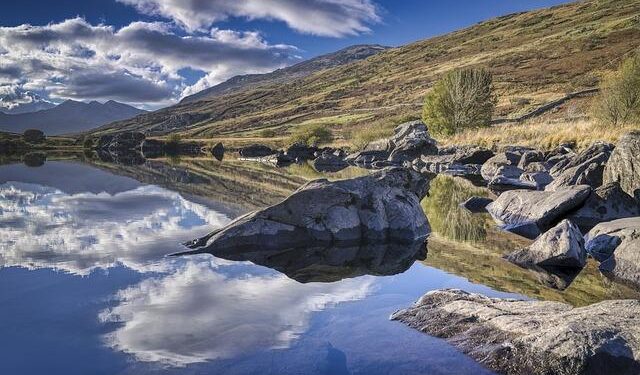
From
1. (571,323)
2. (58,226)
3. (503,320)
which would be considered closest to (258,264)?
(503,320)

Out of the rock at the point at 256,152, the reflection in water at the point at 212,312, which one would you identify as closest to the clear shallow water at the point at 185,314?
the reflection in water at the point at 212,312

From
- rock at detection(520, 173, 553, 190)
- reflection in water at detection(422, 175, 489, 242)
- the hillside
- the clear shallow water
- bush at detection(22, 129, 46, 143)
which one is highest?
the hillside

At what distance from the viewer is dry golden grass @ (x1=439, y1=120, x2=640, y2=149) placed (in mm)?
38322

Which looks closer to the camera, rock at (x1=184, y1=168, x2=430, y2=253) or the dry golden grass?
rock at (x1=184, y1=168, x2=430, y2=253)

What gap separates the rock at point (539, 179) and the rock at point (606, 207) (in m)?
10.0

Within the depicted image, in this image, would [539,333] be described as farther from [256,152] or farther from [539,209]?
[256,152]

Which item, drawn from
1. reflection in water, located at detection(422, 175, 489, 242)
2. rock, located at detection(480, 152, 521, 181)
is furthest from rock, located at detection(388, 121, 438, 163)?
reflection in water, located at detection(422, 175, 489, 242)

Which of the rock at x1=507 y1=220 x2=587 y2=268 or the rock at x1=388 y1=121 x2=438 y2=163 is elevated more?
the rock at x1=388 y1=121 x2=438 y2=163

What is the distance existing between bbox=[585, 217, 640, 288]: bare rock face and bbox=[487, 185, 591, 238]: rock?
8.13ft

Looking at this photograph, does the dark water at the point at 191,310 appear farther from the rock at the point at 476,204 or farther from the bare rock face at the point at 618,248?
the rock at the point at 476,204

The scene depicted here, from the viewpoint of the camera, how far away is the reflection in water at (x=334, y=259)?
12.7 m

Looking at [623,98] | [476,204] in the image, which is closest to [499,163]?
[623,98]

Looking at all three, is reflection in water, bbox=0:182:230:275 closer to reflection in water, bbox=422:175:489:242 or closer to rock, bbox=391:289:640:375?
rock, bbox=391:289:640:375

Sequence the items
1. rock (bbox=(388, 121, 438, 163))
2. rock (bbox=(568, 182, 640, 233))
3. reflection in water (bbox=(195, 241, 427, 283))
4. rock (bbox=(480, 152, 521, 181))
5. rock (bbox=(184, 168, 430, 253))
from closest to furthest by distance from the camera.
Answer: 1. reflection in water (bbox=(195, 241, 427, 283))
2. rock (bbox=(184, 168, 430, 253))
3. rock (bbox=(568, 182, 640, 233))
4. rock (bbox=(480, 152, 521, 181))
5. rock (bbox=(388, 121, 438, 163))
